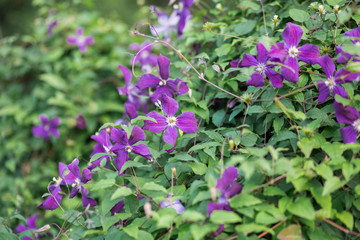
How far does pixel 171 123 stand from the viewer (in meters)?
1.02

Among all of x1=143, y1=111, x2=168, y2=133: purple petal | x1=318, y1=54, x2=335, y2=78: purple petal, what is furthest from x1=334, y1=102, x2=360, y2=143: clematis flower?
x1=143, y1=111, x2=168, y2=133: purple petal

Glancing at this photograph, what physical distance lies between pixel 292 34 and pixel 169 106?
1.30ft

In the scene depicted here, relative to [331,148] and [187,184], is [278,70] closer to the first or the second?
[331,148]

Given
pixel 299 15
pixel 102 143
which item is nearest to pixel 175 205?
pixel 102 143

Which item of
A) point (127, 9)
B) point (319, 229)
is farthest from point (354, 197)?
point (127, 9)

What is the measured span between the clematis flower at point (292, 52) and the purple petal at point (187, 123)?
27 cm

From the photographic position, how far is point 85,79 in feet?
8.15

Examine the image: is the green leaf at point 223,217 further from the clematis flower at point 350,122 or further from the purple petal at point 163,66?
the purple petal at point 163,66

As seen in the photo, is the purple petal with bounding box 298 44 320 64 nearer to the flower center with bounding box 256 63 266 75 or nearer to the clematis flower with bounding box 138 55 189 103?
the flower center with bounding box 256 63 266 75

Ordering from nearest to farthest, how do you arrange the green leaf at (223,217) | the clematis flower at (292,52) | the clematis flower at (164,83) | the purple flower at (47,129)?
the green leaf at (223,217), the clematis flower at (292,52), the clematis flower at (164,83), the purple flower at (47,129)

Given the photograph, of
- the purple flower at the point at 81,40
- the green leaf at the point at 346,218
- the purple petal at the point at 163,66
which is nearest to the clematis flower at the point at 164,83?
the purple petal at the point at 163,66

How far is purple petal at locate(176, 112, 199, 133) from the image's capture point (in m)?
1.00

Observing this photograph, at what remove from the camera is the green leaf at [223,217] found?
72 cm

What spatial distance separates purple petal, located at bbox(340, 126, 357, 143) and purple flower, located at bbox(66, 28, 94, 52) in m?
1.98
